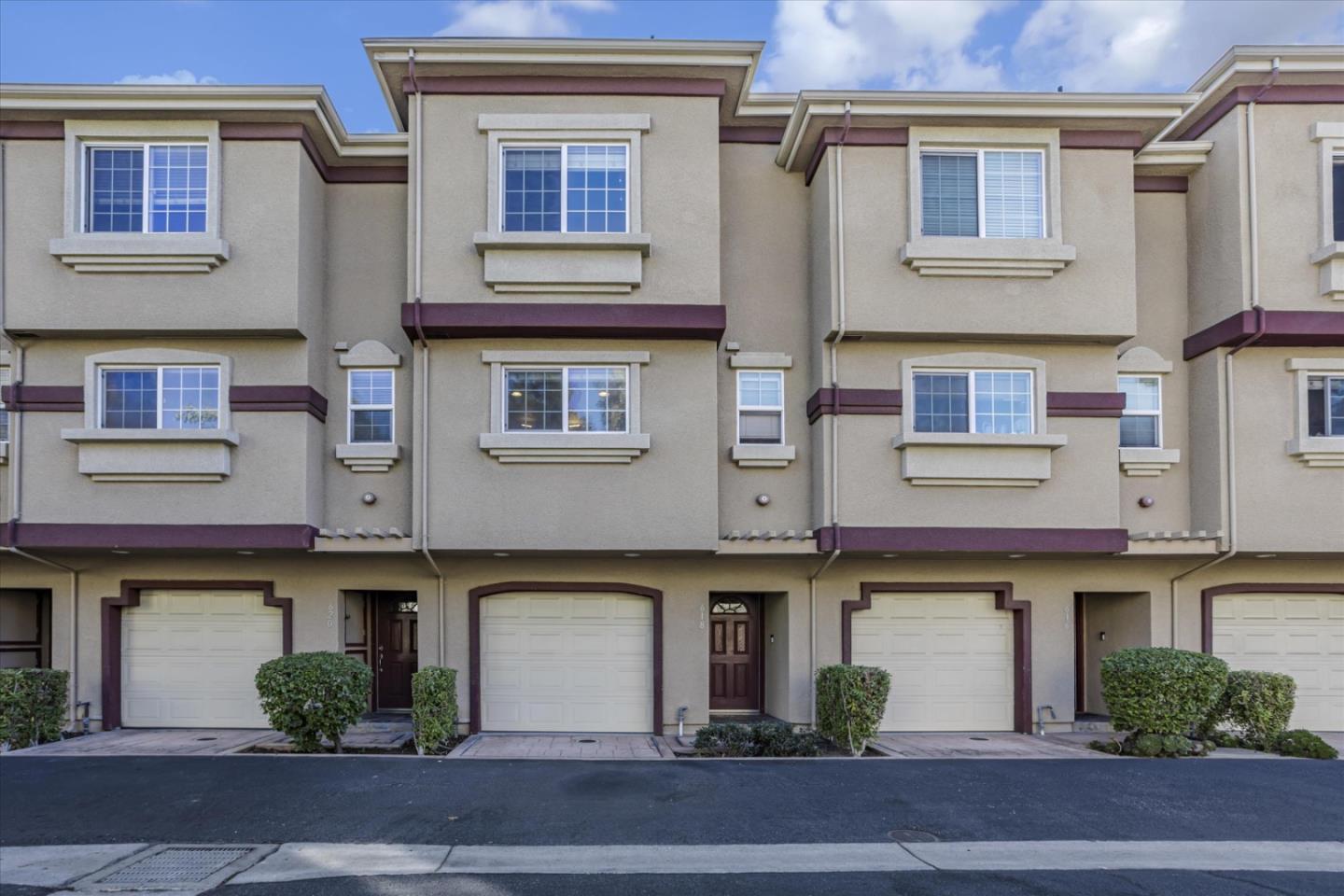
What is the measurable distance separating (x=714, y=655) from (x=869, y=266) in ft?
21.0

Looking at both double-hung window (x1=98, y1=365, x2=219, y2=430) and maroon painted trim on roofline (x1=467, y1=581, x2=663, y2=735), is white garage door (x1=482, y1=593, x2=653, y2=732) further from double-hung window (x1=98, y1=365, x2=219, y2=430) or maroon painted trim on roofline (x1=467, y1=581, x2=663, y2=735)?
double-hung window (x1=98, y1=365, x2=219, y2=430)

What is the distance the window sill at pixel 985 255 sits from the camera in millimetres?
10797

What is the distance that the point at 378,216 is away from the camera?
38.9 feet

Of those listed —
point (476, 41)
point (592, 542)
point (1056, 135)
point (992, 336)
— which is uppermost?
point (476, 41)

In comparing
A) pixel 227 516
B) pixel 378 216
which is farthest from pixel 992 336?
pixel 227 516

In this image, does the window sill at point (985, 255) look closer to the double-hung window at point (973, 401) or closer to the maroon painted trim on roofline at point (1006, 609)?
the double-hung window at point (973, 401)

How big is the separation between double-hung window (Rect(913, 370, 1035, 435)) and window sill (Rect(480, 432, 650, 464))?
388cm

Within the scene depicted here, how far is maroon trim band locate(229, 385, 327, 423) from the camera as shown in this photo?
10.9 meters

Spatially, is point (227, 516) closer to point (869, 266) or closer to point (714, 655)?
point (714, 655)

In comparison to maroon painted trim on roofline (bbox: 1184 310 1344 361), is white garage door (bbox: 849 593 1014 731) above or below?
below

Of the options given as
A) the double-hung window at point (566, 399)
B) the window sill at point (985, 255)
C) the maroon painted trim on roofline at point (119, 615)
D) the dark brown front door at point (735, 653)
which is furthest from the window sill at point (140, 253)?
the window sill at point (985, 255)

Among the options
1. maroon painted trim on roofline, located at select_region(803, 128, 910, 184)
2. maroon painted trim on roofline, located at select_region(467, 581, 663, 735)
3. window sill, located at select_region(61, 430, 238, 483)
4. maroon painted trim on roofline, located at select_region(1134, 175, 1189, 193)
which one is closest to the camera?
window sill, located at select_region(61, 430, 238, 483)

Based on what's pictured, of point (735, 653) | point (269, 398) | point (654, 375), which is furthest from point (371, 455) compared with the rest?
point (735, 653)

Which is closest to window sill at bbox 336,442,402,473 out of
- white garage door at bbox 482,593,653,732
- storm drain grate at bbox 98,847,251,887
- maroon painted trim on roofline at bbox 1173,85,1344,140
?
white garage door at bbox 482,593,653,732
